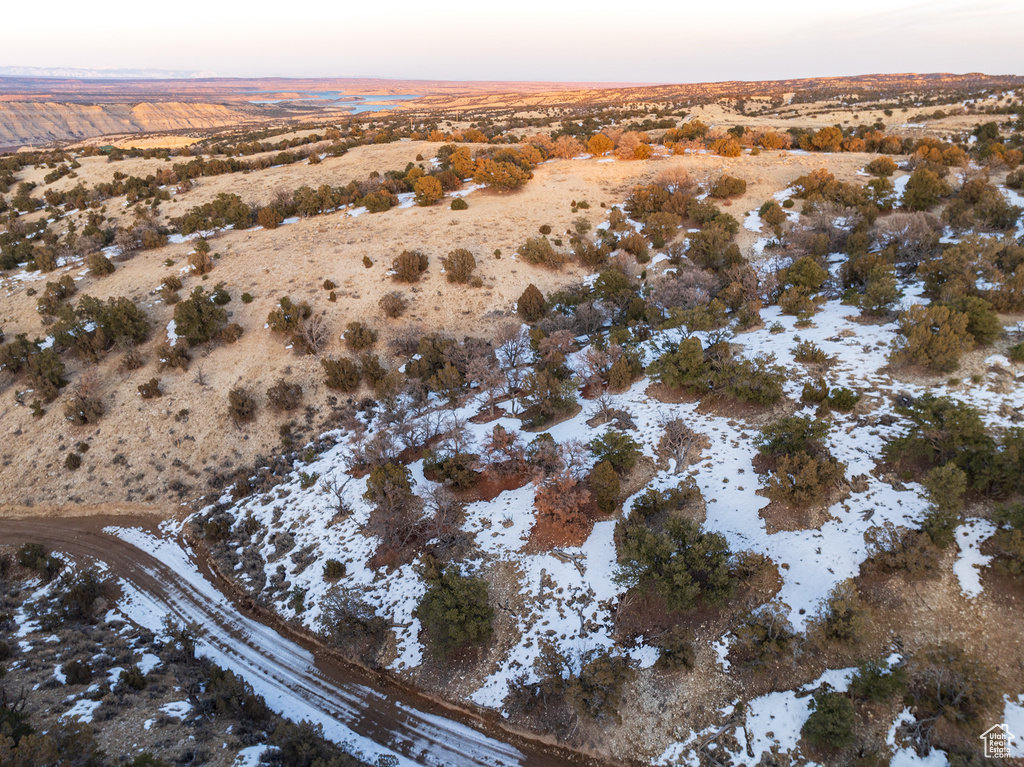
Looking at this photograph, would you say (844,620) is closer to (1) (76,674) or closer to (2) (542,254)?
(1) (76,674)

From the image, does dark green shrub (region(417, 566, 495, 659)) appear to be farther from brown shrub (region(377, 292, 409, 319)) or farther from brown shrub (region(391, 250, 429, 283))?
brown shrub (region(391, 250, 429, 283))

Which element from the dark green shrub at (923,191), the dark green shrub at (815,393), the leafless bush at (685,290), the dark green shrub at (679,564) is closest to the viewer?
the dark green shrub at (679,564)

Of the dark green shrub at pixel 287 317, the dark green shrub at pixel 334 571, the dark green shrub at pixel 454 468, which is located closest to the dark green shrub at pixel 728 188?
the dark green shrub at pixel 454 468

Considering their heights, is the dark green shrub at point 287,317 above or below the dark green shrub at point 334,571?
above

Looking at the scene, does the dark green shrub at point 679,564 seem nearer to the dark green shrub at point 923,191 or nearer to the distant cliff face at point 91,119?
the dark green shrub at point 923,191

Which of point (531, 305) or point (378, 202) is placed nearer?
point (531, 305)

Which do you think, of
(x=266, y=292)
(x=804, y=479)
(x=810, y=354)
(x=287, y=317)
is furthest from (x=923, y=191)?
(x=266, y=292)

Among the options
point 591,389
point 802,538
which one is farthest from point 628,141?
point 802,538

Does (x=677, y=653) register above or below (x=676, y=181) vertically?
below

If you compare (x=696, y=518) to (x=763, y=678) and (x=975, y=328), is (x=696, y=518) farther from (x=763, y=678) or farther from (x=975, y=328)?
(x=975, y=328)
